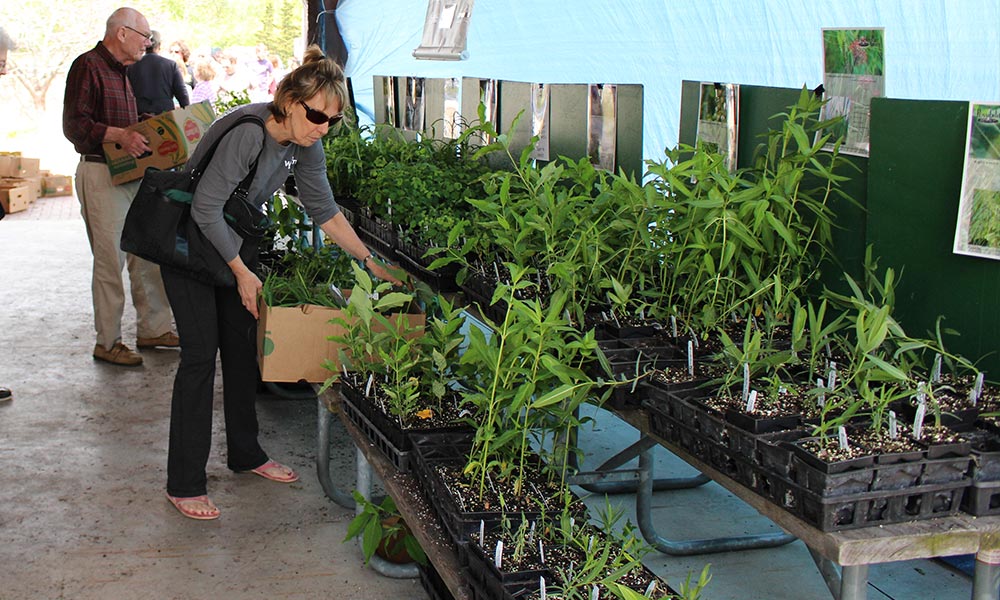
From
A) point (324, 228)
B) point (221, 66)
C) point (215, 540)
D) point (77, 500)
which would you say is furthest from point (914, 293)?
point (221, 66)

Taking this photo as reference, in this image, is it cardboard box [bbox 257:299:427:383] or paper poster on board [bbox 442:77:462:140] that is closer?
cardboard box [bbox 257:299:427:383]

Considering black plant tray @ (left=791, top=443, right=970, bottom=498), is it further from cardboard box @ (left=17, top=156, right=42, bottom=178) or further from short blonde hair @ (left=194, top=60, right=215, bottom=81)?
cardboard box @ (left=17, top=156, right=42, bottom=178)

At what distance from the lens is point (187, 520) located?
345 centimetres

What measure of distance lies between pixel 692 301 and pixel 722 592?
1.04m

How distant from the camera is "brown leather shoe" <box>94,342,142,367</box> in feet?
16.9

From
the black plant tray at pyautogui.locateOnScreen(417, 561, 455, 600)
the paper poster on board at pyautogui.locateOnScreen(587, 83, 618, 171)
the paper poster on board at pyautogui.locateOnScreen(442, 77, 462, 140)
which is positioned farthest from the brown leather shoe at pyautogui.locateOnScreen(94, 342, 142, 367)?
the black plant tray at pyautogui.locateOnScreen(417, 561, 455, 600)

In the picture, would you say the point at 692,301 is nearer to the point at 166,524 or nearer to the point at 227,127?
the point at 227,127

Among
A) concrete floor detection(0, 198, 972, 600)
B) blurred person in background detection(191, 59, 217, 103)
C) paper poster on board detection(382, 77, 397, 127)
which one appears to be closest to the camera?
concrete floor detection(0, 198, 972, 600)

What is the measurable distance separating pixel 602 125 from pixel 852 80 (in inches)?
39.0

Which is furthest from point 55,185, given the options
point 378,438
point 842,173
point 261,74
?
point 842,173

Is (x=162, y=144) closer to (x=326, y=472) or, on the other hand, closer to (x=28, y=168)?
(x=326, y=472)

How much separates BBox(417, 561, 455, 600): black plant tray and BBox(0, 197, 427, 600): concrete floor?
293mm

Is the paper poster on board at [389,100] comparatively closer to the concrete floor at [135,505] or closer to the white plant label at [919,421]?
the concrete floor at [135,505]

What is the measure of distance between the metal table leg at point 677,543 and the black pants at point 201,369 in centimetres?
141
